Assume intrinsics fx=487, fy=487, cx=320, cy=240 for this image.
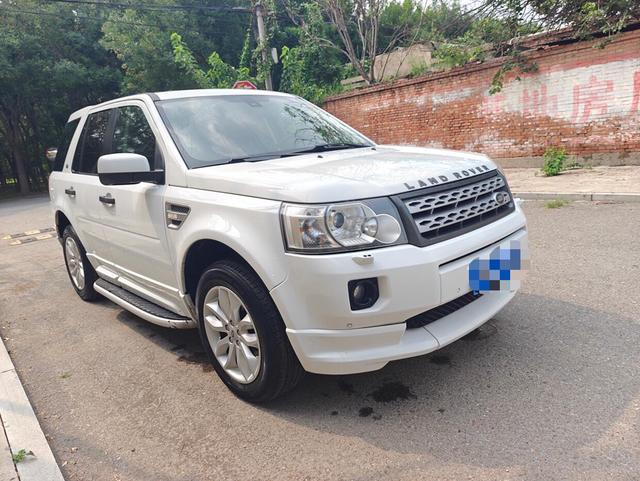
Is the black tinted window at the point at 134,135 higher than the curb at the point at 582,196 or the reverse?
higher

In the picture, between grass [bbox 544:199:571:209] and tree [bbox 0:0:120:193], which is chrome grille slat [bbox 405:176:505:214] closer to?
grass [bbox 544:199:571:209]

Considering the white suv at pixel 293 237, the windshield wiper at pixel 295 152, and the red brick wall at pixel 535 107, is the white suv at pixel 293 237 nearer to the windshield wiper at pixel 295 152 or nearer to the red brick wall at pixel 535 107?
the windshield wiper at pixel 295 152

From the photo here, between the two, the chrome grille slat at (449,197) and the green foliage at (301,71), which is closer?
the chrome grille slat at (449,197)

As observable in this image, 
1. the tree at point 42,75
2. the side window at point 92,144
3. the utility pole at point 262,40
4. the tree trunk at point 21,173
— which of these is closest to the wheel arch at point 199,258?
the side window at point 92,144

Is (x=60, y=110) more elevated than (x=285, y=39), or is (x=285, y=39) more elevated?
(x=285, y=39)

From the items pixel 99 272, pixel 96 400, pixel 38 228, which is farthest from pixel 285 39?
pixel 96 400

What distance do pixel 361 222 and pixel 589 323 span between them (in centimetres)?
205

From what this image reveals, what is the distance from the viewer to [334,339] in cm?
230

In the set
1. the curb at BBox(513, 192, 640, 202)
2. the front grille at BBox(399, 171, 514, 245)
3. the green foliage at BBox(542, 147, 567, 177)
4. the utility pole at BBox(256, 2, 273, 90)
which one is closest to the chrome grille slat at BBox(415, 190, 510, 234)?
A: the front grille at BBox(399, 171, 514, 245)

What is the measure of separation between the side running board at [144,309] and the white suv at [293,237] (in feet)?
0.06

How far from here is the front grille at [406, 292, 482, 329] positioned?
95.7 inches

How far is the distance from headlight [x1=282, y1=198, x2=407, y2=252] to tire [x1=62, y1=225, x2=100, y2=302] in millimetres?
3117

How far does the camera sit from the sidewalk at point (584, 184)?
7453 millimetres

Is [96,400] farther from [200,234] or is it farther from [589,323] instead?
[589,323]
